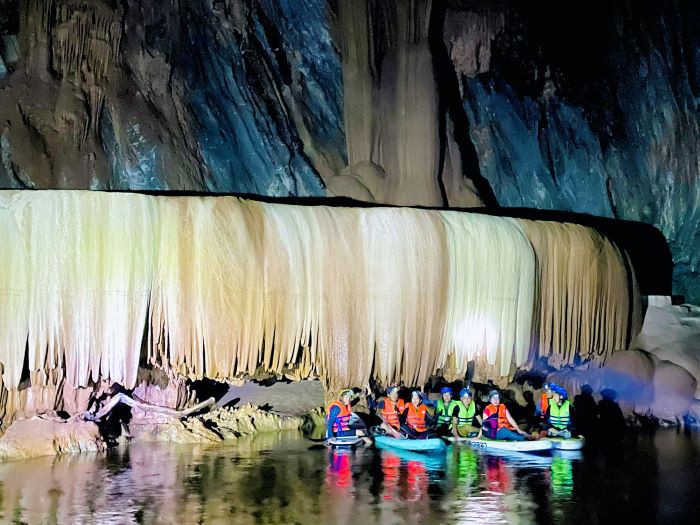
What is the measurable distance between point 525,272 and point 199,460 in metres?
4.44

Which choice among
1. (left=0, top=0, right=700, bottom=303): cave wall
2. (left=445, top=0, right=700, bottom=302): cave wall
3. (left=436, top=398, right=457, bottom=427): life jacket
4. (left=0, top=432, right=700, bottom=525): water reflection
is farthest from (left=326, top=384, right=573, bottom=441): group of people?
(left=445, top=0, right=700, bottom=302): cave wall

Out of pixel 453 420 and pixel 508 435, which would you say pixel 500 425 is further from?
pixel 453 420

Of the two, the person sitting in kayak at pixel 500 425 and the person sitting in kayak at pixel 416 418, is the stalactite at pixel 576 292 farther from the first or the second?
the person sitting in kayak at pixel 416 418

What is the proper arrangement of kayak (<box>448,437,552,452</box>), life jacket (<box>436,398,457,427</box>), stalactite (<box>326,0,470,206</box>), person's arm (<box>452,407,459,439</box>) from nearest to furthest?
kayak (<box>448,437,552,452</box>), person's arm (<box>452,407,459,439</box>), life jacket (<box>436,398,457,427</box>), stalactite (<box>326,0,470,206</box>)

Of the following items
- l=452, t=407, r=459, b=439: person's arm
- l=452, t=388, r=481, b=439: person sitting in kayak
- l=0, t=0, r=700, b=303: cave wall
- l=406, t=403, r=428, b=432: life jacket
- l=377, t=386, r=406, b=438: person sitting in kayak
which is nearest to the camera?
l=377, t=386, r=406, b=438: person sitting in kayak

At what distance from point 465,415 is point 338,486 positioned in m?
3.96

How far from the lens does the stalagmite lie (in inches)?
332

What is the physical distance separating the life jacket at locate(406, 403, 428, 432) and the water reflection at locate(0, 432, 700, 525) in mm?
639

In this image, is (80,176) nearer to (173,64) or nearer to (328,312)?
(173,64)

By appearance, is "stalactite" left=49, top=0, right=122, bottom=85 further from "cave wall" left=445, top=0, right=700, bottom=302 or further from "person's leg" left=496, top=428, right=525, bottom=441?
"person's leg" left=496, top=428, right=525, bottom=441

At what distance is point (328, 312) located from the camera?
370 inches

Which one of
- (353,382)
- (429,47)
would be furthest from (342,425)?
(429,47)

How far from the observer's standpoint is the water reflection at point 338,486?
664cm

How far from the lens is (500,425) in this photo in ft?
34.6
